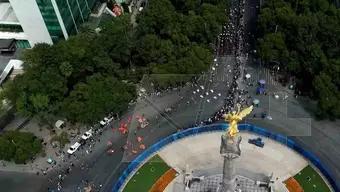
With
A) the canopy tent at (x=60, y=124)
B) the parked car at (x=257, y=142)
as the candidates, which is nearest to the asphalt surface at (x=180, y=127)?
the parked car at (x=257, y=142)

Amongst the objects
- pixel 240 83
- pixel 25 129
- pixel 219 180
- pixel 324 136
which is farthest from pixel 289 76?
pixel 25 129

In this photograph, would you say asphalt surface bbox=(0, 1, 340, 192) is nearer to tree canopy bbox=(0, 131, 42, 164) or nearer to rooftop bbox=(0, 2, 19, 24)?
tree canopy bbox=(0, 131, 42, 164)

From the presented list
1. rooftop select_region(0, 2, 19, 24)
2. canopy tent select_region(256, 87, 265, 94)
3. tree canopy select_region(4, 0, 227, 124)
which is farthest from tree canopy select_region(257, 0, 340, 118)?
rooftop select_region(0, 2, 19, 24)

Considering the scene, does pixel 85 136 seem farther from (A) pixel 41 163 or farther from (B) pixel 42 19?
(B) pixel 42 19

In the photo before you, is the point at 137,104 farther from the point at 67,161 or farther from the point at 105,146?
the point at 67,161

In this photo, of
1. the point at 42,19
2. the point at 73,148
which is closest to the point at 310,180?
the point at 73,148
